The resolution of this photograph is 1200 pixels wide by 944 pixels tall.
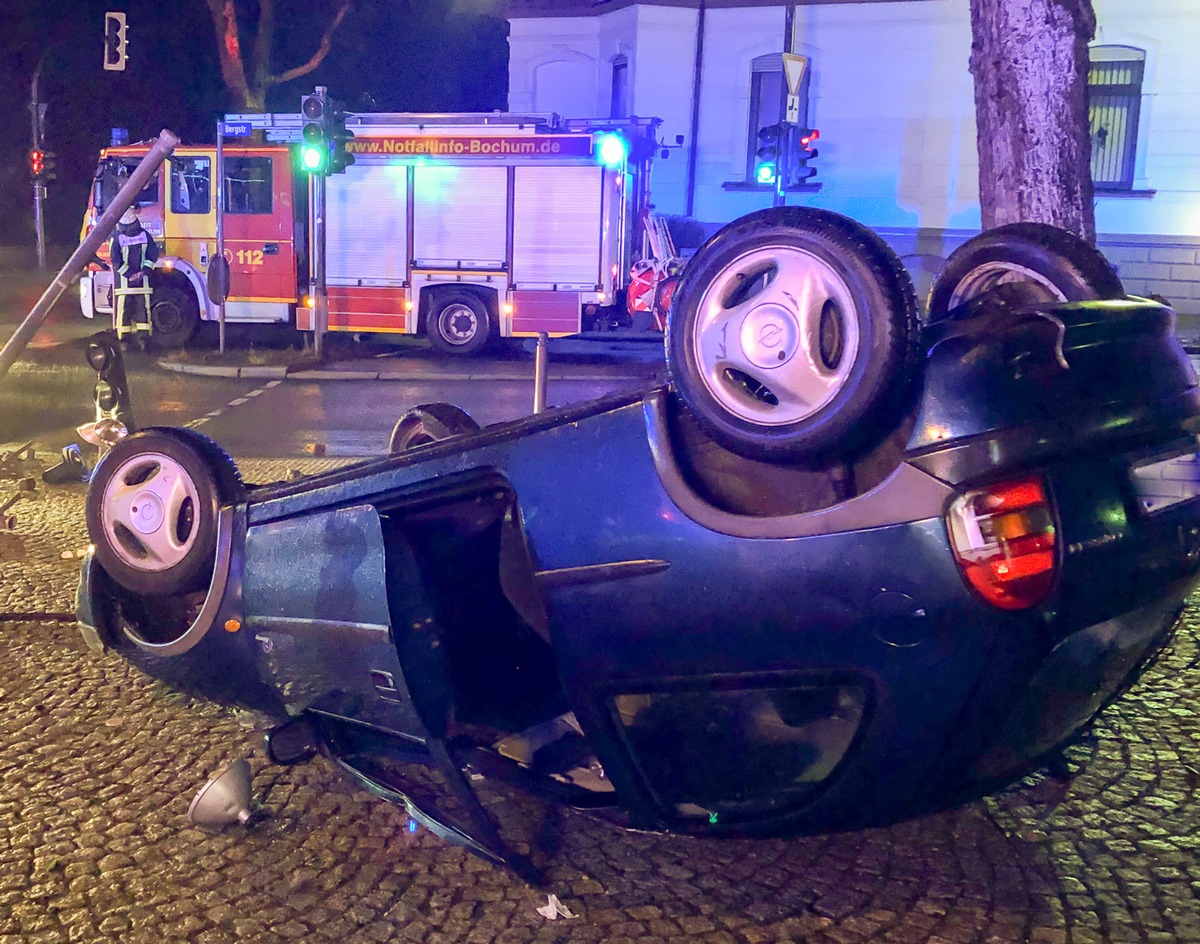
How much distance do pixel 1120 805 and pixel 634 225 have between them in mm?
15418

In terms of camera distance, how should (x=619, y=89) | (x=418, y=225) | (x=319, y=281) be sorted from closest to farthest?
(x=319, y=281) → (x=418, y=225) → (x=619, y=89)

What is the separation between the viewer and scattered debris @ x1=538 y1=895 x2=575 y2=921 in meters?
2.81

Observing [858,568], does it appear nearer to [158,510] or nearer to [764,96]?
[158,510]

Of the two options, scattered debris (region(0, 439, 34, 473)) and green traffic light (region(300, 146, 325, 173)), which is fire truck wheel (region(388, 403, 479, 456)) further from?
green traffic light (region(300, 146, 325, 173))

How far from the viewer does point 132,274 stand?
1769cm

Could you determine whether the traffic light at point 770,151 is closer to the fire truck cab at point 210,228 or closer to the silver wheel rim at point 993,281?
the fire truck cab at point 210,228

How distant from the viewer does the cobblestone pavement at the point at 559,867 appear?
276cm

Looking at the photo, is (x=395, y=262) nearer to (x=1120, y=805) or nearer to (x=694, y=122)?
(x=694, y=122)

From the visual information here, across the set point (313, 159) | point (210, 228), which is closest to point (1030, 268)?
point (313, 159)

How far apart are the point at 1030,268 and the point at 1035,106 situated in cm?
354

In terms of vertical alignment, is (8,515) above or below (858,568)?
below

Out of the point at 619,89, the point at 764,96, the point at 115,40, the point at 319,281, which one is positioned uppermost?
the point at 619,89

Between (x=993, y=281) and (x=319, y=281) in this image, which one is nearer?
(x=993, y=281)

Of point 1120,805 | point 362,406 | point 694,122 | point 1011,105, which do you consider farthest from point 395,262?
point 1120,805
